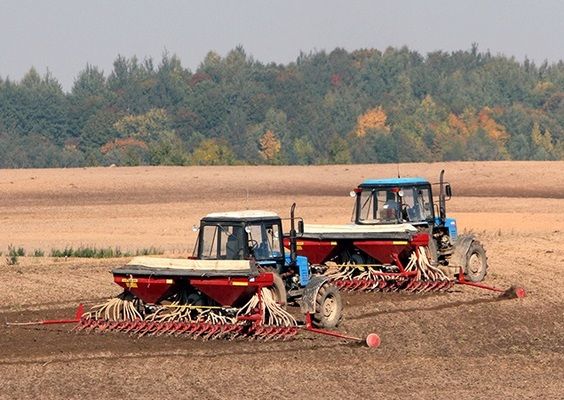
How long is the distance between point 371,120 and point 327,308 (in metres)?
98.0

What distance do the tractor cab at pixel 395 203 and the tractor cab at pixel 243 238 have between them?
18.0 ft

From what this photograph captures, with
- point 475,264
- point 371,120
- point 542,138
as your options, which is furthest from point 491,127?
point 475,264

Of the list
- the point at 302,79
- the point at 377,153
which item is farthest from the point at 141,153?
the point at 302,79

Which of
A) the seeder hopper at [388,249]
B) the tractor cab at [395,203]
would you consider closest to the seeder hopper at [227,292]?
the seeder hopper at [388,249]

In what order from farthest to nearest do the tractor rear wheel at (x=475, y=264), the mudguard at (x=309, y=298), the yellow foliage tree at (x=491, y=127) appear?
the yellow foliage tree at (x=491, y=127) < the tractor rear wheel at (x=475, y=264) < the mudguard at (x=309, y=298)

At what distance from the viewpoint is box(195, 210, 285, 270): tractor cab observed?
1997cm

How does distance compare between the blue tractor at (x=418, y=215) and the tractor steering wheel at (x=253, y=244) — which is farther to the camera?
the blue tractor at (x=418, y=215)

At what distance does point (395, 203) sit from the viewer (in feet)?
84.4

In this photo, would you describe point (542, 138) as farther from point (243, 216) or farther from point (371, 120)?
point (243, 216)

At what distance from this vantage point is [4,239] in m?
36.7

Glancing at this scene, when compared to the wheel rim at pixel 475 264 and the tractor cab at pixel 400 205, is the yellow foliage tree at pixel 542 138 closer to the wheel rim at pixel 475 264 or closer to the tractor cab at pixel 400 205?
the wheel rim at pixel 475 264

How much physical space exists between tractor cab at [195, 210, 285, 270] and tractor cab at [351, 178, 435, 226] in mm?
5478

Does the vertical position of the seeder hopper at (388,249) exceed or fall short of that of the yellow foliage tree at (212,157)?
it falls short

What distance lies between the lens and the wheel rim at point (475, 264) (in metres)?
26.0
